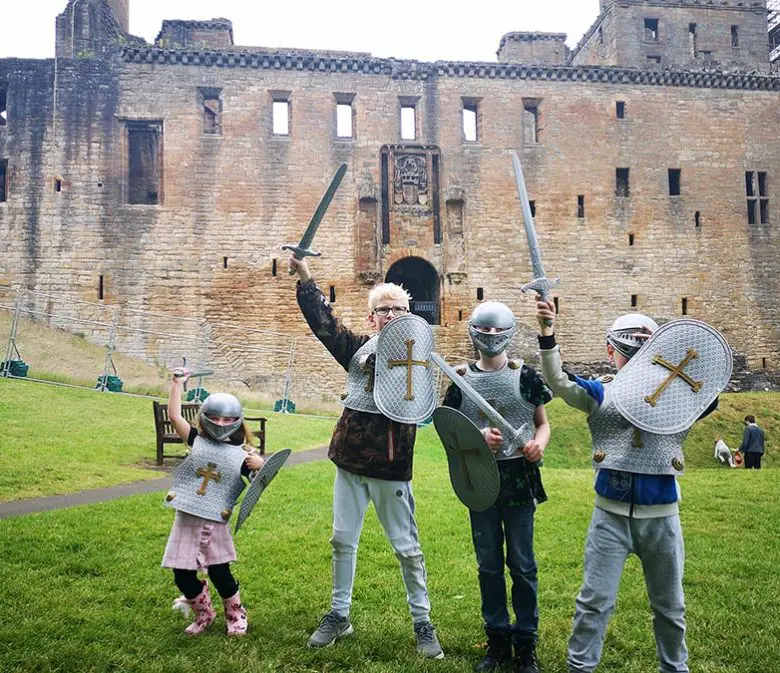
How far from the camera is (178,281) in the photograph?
23.6m

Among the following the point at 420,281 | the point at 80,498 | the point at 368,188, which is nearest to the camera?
the point at 80,498

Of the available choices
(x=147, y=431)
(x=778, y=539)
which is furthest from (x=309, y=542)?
(x=147, y=431)

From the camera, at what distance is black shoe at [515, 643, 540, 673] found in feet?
11.2

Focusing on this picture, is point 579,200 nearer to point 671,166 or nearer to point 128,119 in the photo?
point 671,166

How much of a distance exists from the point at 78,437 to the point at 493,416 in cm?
950

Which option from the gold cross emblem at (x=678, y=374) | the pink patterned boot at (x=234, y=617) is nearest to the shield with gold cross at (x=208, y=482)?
the pink patterned boot at (x=234, y=617)

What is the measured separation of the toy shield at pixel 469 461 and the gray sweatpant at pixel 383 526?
0.36 m

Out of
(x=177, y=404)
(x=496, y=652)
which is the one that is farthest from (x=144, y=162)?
(x=496, y=652)

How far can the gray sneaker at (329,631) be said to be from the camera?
370cm

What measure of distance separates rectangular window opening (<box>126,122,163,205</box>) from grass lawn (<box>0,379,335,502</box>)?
443 inches

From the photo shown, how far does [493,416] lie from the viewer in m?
3.47

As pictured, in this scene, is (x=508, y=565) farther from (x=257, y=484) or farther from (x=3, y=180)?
(x=3, y=180)

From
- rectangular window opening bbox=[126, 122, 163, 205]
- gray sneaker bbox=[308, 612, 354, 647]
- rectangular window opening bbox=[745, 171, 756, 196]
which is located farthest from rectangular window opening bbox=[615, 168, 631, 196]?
gray sneaker bbox=[308, 612, 354, 647]

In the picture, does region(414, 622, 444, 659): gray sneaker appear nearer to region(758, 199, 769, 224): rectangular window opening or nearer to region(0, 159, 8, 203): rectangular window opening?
region(0, 159, 8, 203): rectangular window opening
